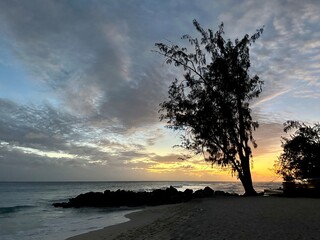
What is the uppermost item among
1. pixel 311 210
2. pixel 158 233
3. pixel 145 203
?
pixel 145 203

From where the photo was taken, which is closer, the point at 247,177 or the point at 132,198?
the point at 247,177

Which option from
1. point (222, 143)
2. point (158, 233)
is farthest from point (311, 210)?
point (222, 143)

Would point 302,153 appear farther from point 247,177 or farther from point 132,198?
point 132,198

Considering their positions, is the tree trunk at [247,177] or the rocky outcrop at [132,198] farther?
the rocky outcrop at [132,198]

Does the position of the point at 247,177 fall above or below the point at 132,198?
above

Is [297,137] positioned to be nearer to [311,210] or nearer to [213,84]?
[213,84]

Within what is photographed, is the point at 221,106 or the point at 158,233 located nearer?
the point at 158,233

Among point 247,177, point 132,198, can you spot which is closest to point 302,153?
point 247,177

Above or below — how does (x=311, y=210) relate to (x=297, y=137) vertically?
below

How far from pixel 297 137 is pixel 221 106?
871 cm

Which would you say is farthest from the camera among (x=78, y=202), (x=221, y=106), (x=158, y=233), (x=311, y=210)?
(x=78, y=202)

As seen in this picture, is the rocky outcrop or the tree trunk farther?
the rocky outcrop

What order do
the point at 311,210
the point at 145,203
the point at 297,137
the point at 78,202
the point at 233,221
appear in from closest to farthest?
the point at 233,221
the point at 311,210
the point at 297,137
the point at 145,203
the point at 78,202

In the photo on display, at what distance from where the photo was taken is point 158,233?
12.4m
